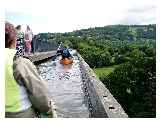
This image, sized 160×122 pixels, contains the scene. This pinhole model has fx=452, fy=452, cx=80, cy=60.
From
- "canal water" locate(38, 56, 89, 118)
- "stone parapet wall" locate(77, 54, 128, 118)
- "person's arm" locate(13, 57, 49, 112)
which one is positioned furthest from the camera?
"canal water" locate(38, 56, 89, 118)

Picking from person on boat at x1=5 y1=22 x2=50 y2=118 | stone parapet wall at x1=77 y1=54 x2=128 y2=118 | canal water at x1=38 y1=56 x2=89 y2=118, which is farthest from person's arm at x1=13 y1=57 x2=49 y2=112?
canal water at x1=38 y1=56 x2=89 y2=118

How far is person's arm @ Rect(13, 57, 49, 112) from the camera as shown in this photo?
2.43 metres

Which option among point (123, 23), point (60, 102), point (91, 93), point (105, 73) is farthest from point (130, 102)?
point (123, 23)

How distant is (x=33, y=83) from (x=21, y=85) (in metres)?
0.12

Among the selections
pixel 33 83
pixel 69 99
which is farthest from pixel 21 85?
pixel 69 99

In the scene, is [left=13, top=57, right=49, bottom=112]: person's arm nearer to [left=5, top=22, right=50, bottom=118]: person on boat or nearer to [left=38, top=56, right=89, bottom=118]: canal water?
[left=5, top=22, right=50, bottom=118]: person on boat

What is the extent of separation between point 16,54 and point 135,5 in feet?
8.92

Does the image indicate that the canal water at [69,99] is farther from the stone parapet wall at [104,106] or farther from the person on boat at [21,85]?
the person on boat at [21,85]

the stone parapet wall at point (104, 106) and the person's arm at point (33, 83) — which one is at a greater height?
the person's arm at point (33, 83)

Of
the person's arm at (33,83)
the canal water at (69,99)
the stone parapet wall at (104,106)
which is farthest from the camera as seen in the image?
the canal water at (69,99)

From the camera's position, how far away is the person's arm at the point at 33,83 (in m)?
2.43

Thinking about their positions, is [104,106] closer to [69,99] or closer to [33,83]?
[69,99]

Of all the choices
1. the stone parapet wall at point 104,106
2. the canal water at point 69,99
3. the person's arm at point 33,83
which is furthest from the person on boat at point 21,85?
the canal water at point 69,99

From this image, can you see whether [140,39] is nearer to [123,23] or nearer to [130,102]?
[123,23]
